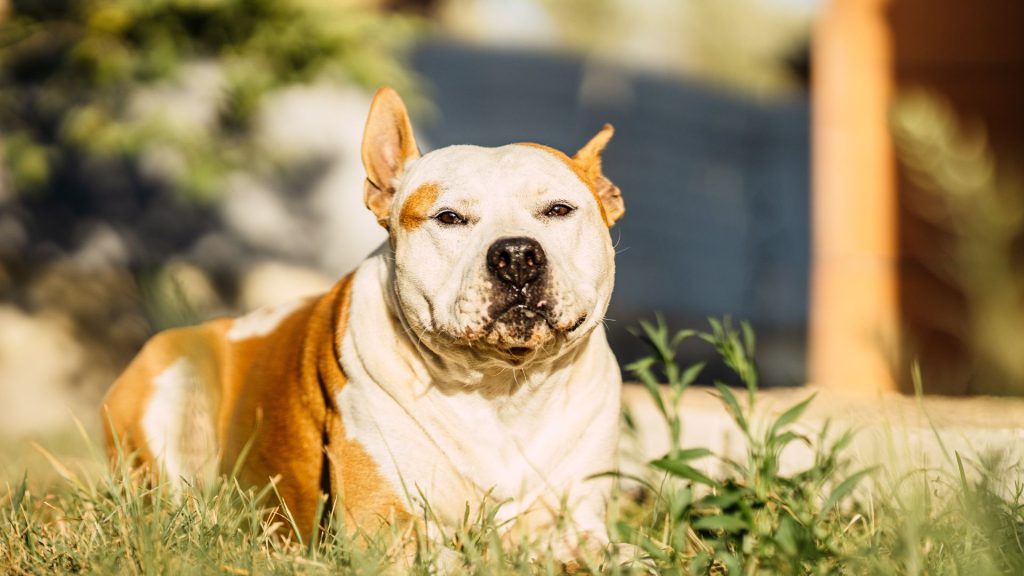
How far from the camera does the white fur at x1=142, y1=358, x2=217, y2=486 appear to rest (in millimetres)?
3342

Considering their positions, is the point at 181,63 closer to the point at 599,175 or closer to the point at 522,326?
the point at 599,175

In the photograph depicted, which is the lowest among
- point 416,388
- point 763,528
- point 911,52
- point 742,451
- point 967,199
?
point 742,451

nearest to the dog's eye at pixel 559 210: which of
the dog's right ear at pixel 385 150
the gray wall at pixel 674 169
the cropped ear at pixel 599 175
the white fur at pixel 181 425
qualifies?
the cropped ear at pixel 599 175

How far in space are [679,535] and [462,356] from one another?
0.78 m

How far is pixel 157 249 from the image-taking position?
7.93 meters

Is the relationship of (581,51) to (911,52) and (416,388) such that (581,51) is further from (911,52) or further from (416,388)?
(416,388)

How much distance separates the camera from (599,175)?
3.05m

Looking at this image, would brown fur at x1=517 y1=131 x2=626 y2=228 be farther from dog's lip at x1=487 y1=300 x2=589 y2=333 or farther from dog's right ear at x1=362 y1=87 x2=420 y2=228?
dog's lip at x1=487 y1=300 x2=589 y2=333

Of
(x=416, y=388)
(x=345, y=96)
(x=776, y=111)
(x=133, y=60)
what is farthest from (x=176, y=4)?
(x=776, y=111)

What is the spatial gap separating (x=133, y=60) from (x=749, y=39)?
1729cm

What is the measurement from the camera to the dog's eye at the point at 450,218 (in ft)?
8.78

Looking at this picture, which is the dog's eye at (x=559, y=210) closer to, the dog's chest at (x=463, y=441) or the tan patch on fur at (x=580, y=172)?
the tan patch on fur at (x=580, y=172)

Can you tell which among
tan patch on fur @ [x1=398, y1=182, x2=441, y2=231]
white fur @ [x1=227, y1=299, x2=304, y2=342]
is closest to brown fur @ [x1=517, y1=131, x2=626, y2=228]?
tan patch on fur @ [x1=398, y1=182, x2=441, y2=231]

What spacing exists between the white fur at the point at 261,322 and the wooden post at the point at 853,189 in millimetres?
4041
